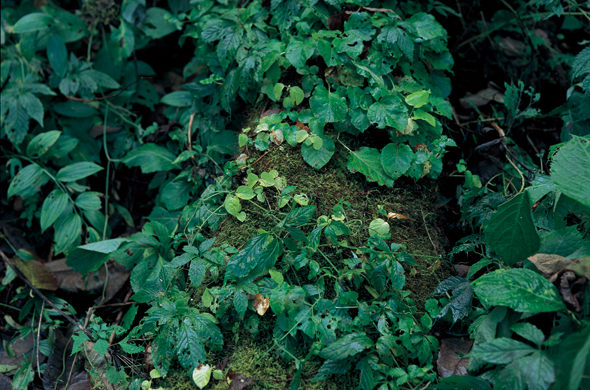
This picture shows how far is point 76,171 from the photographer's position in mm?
2547

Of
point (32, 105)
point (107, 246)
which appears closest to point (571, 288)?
point (107, 246)

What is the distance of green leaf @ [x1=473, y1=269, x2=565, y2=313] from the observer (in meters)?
1.21

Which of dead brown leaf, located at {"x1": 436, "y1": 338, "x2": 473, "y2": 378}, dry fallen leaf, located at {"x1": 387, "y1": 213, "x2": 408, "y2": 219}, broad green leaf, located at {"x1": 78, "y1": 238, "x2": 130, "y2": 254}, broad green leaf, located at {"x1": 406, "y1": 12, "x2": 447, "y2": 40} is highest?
broad green leaf, located at {"x1": 406, "y1": 12, "x2": 447, "y2": 40}

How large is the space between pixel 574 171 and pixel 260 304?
1269mm

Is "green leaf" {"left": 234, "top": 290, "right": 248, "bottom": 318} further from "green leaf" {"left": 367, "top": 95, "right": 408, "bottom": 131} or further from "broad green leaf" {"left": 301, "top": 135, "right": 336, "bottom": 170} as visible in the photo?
"green leaf" {"left": 367, "top": 95, "right": 408, "bottom": 131}

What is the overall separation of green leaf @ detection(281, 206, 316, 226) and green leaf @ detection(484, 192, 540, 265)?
702 mm

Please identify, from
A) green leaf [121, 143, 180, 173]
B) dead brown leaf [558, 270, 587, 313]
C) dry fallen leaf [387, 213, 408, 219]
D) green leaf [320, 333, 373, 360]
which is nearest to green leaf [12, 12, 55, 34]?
green leaf [121, 143, 180, 173]

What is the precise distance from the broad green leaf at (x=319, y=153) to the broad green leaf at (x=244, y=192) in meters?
0.33

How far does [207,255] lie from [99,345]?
600mm

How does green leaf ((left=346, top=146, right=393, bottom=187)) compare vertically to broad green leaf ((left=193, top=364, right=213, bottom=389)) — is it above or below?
above

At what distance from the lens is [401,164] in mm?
1878

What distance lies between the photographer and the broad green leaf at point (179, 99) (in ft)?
8.85

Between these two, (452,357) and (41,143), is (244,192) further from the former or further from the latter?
(41,143)

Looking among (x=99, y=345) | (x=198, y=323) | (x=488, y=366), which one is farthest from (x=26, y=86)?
(x=488, y=366)
